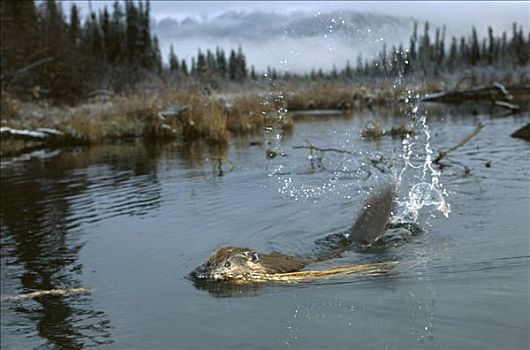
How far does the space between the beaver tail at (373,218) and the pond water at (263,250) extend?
33 centimetres

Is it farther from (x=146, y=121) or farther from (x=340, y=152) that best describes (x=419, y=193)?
(x=146, y=121)

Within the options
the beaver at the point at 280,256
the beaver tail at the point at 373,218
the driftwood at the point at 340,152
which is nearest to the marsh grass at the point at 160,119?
the driftwood at the point at 340,152

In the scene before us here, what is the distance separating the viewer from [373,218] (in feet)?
24.4

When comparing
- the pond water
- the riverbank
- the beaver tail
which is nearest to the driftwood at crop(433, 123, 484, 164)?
the pond water

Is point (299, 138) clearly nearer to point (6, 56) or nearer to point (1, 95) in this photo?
point (1, 95)

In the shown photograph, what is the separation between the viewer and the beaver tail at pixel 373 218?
7301 millimetres

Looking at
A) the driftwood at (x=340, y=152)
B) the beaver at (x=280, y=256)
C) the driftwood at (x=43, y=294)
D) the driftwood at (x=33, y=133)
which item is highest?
the driftwood at (x=33, y=133)

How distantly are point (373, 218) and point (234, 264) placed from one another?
219 centimetres

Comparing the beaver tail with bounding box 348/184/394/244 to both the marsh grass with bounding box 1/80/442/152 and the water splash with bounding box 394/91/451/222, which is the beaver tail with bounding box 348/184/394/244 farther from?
the marsh grass with bounding box 1/80/442/152

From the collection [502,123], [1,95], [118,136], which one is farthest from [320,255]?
[1,95]

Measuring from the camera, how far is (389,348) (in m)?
4.45

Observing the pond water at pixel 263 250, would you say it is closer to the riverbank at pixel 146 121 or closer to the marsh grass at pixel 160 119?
the marsh grass at pixel 160 119

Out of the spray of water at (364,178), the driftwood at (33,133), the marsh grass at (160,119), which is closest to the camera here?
the spray of water at (364,178)

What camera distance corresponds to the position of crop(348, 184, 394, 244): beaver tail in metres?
7.30
